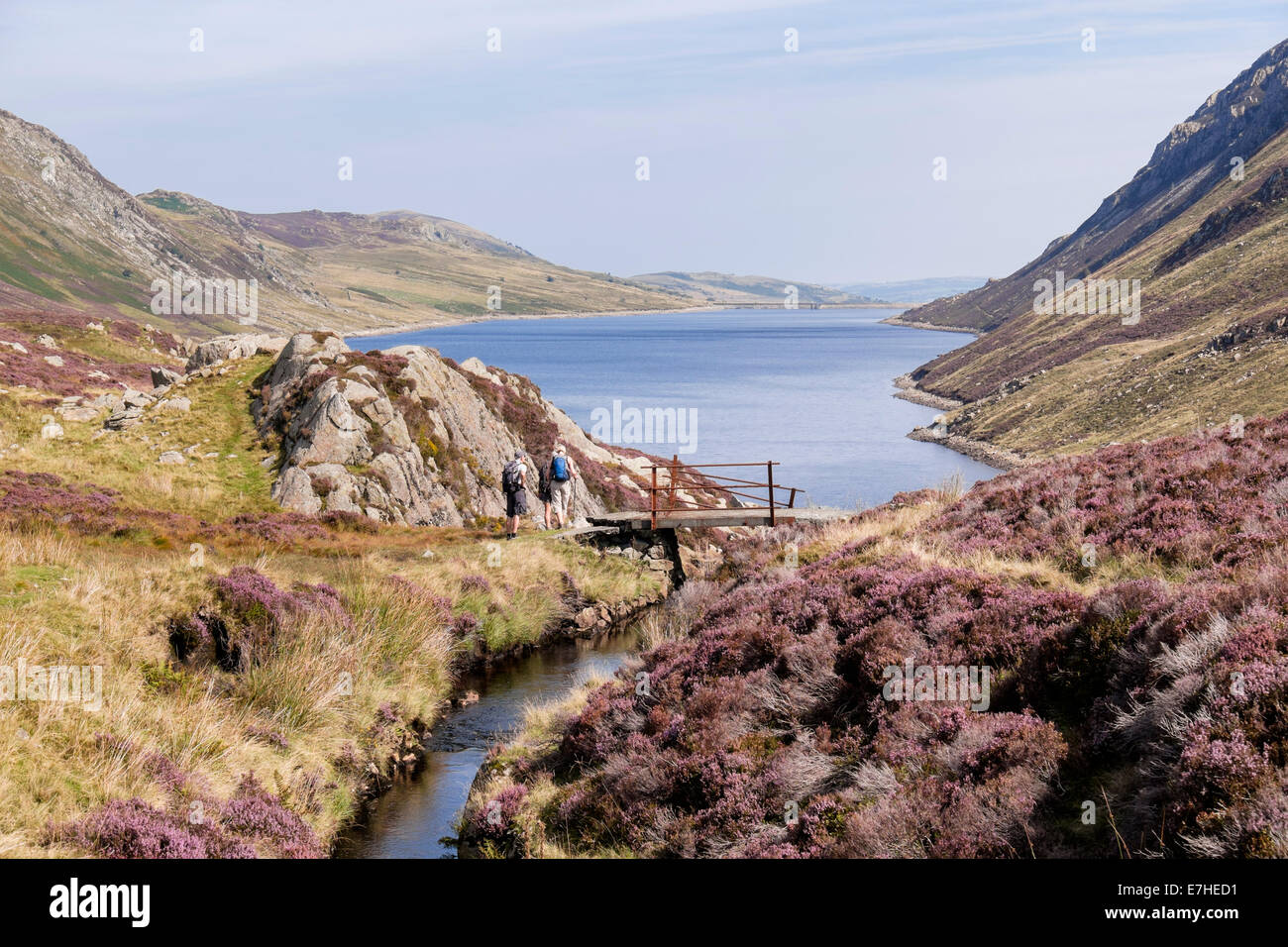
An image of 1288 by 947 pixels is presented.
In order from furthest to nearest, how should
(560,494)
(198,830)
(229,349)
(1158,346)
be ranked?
(1158,346)
(229,349)
(560,494)
(198,830)

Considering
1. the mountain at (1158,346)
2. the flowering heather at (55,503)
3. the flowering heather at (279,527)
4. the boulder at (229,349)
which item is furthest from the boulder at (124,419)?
the mountain at (1158,346)

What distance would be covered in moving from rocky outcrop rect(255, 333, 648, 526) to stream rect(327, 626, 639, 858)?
10741 millimetres

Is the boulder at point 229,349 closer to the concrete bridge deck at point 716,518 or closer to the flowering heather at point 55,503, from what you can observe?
the flowering heather at point 55,503

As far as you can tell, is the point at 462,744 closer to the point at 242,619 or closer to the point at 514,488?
the point at 242,619

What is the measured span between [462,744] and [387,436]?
61.1 ft

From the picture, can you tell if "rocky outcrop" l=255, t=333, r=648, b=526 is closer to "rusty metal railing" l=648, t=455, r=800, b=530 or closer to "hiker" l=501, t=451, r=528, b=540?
"rusty metal railing" l=648, t=455, r=800, b=530

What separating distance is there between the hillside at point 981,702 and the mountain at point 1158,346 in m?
58.3

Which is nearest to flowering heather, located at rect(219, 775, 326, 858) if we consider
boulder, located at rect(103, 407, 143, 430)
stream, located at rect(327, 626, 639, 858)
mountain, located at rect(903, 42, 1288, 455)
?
stream, located at rect(327, 626, 639, 858)

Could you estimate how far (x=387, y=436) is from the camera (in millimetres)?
33281

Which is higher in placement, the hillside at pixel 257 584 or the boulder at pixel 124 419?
the boulder at pixel 124 419

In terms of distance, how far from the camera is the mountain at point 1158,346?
83.0m

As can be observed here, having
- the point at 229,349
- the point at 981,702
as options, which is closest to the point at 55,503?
the point at 229,349

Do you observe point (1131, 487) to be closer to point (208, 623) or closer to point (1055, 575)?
point (1055, 575)
